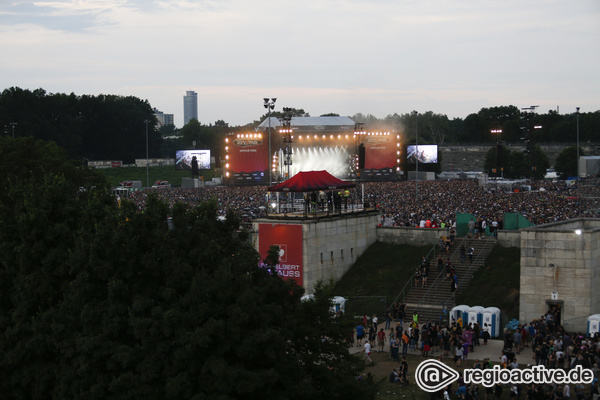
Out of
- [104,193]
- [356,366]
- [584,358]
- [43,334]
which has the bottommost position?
[584,358]

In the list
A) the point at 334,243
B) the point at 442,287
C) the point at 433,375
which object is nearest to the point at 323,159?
the point at 334,243

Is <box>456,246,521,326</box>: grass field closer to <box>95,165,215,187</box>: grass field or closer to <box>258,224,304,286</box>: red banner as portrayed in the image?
<box>258,224,304,286</box>: red banner

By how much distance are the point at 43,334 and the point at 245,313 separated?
4.44 meters

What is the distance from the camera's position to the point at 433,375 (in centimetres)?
2592

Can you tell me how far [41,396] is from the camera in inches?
668

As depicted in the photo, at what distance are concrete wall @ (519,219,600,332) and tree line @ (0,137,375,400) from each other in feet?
47.1

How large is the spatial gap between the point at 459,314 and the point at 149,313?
17.6m

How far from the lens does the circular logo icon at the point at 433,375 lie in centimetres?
2477

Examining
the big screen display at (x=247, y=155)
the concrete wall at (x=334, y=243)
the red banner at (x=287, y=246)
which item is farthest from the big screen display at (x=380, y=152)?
the red banner at (x=287, y=246)

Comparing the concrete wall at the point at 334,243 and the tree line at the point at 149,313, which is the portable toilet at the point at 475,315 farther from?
the tree line at the point at 149,313

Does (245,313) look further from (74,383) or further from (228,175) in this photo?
(228,175)

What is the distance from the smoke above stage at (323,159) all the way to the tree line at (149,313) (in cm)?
6727

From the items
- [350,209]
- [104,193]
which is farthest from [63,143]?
[104,193]

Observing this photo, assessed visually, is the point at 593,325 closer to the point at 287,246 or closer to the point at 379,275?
the point at 379,275
